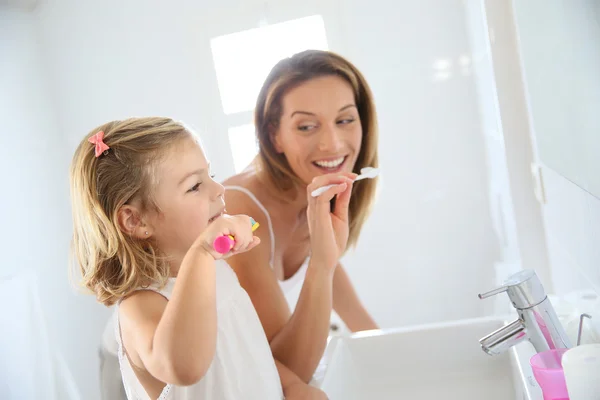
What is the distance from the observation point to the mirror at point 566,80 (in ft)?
2.04

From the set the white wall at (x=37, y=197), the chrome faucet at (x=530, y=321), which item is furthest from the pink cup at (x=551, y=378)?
the white wall at (x=37, y=197)

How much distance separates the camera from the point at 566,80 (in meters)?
0.73

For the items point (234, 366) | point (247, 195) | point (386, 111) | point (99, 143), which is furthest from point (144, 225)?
point (386, 111)

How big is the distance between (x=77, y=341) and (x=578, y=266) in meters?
1.02

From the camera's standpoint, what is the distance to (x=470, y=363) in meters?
1.10

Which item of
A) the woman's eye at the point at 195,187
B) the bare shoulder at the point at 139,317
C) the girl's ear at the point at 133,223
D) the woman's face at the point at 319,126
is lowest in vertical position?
the bare shoulder at the point at 139,317

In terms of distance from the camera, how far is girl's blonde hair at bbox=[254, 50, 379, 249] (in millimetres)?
1234

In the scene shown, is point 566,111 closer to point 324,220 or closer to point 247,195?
point 324,220

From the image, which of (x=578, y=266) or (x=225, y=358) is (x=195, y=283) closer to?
(x=225, y=358)

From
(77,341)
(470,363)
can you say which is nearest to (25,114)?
(77,341)

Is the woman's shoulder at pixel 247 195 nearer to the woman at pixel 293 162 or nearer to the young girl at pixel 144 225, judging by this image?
the woman at pixel 293 162

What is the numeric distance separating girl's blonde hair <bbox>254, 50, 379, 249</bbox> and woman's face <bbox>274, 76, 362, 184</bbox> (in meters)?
0.02

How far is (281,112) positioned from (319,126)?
88 millimetres

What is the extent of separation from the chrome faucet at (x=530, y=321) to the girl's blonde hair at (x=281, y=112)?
0.59 meters
